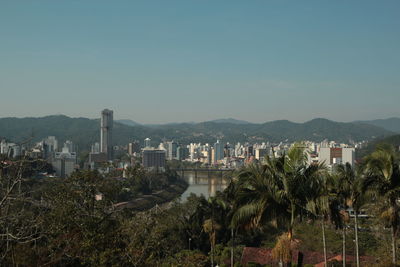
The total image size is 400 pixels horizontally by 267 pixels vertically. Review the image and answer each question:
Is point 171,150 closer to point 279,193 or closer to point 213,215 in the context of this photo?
point 213,215

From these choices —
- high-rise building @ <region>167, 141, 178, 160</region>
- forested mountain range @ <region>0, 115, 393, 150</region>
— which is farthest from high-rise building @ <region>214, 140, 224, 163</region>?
forested mountain range @ <region>0, 115, 393, 150</region>

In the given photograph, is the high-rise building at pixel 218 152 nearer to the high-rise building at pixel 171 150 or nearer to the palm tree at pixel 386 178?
the high-rise building at pixel 171 150

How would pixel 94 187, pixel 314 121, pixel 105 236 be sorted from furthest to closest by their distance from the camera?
pixel 314 121 < pixel 94 187 < pixel 105 236

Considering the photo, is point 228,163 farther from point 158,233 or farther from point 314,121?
point 314,121

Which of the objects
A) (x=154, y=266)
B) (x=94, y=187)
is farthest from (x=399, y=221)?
(x=94, y=187)

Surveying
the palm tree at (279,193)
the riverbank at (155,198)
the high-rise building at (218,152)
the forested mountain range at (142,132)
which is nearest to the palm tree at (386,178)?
the palm tree at (279,193)

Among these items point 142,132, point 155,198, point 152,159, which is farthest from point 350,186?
point 142,132

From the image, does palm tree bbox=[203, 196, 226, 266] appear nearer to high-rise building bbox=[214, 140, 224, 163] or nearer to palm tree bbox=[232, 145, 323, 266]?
palm tree bbox=[232, 145, 323, 266]
